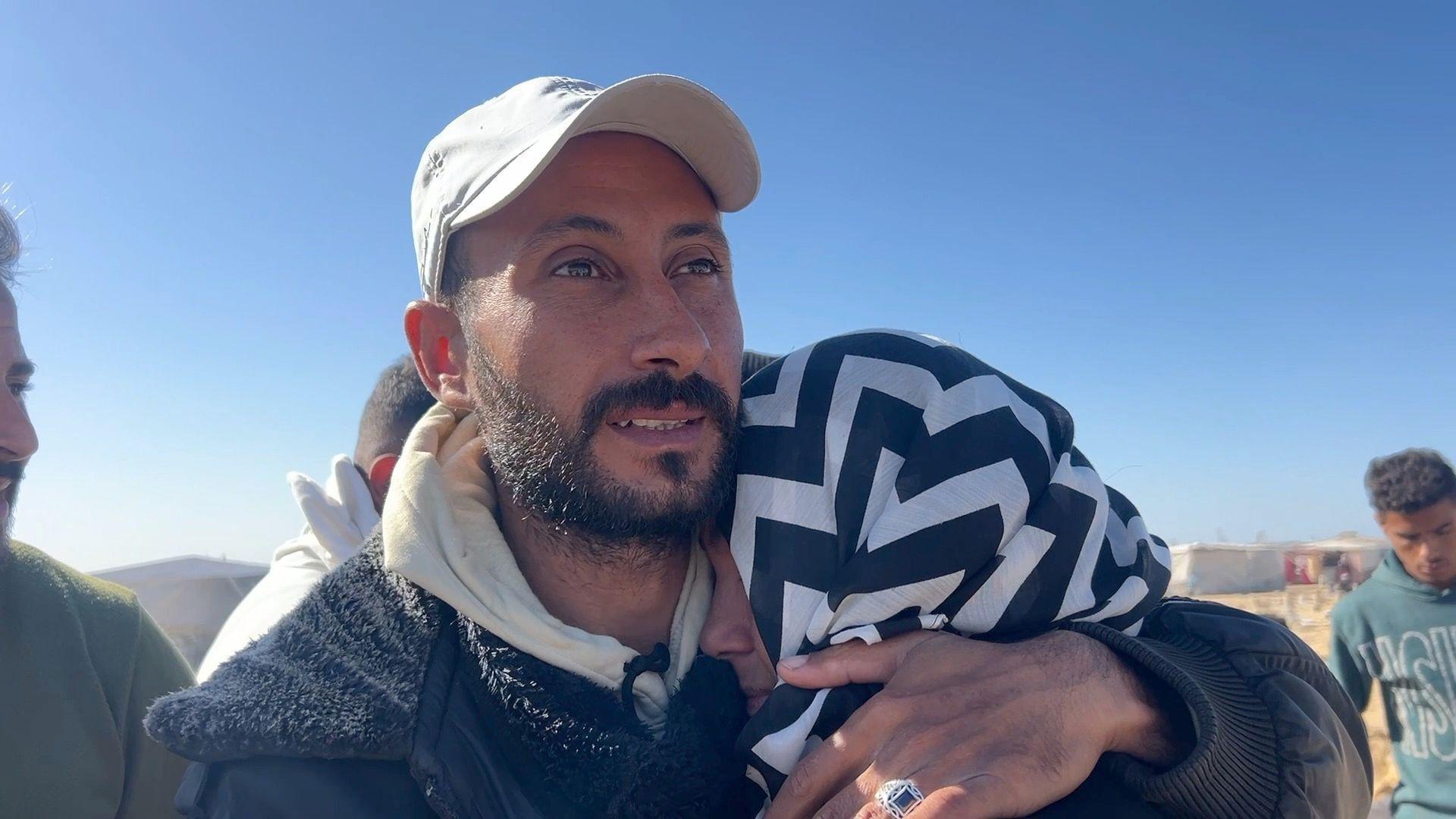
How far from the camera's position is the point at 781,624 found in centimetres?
146

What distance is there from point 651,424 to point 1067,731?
844 millimetres

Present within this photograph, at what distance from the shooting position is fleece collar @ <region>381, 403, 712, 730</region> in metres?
1.57

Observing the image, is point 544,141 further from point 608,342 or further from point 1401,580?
point 1401,580

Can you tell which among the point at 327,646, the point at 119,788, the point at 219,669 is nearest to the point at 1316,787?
the point at 327,646

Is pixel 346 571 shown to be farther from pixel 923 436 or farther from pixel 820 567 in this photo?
pixel 923 436

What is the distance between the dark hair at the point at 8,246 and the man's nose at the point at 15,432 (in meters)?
0.33

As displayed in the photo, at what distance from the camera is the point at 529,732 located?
1506 millimetres

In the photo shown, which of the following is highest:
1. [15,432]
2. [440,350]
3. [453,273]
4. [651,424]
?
[453,273]

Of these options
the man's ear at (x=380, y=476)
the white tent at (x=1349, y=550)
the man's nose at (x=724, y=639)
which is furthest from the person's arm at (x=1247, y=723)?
the white tent at (x=1349, y=550)

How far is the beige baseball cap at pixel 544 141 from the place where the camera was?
173 cm

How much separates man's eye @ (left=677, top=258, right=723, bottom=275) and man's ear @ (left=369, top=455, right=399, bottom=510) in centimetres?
228

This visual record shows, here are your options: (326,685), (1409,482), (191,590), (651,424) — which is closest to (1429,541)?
(1409,482)

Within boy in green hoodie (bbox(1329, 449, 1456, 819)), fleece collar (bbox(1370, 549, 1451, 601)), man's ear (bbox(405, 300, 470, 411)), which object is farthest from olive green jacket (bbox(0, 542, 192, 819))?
fleece collar (bbox(1370, 549, 1451, 601))

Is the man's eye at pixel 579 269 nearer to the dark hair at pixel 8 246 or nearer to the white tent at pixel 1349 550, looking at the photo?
the dark hair at pixel 8 246
